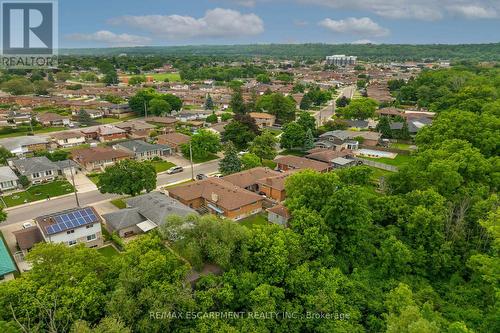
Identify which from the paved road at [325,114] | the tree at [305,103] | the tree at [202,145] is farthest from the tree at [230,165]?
the tree at [305,103]

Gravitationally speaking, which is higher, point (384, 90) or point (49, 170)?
point (384, 90)

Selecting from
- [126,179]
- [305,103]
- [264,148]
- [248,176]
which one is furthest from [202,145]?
[305,103]

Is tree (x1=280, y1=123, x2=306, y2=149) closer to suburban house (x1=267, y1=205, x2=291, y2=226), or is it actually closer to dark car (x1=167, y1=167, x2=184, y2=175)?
dark car (x1=167, y1=167, x2=184, y2=175)

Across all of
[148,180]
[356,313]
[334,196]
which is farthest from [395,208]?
[148,180]

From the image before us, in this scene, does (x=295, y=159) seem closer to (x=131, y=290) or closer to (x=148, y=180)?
(x=148, y=180)

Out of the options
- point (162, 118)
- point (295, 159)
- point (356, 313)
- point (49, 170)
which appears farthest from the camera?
point (162, 118)

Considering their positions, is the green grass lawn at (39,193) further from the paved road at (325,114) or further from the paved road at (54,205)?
the paved road at (325,114)
